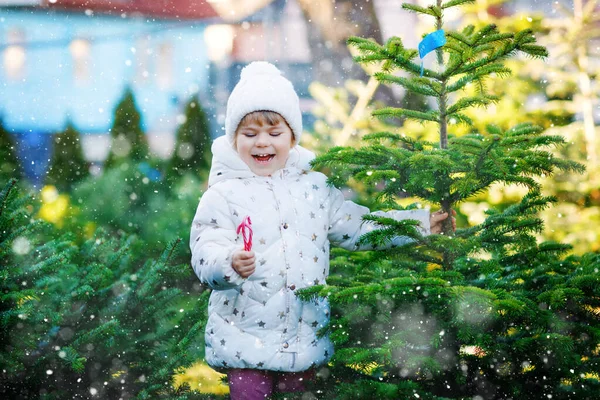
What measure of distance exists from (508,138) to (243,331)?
1.26 m

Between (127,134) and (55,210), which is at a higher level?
(127,134)

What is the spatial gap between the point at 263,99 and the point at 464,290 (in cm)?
108

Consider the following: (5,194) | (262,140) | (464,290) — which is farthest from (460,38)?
(5,194)

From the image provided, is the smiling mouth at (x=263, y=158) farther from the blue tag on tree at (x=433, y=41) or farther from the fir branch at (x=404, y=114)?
the blue tag on tree at (x=433, y=41)

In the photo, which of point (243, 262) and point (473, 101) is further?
point (473, 101)

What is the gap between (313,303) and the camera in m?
2.51

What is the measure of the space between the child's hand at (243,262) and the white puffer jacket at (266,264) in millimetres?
97

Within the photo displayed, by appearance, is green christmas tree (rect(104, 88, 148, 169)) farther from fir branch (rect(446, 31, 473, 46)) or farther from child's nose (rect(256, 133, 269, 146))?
fir branch (rect(446, 31, 473, 46))

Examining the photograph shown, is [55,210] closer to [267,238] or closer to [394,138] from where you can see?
[267,238]

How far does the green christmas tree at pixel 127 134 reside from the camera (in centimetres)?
591

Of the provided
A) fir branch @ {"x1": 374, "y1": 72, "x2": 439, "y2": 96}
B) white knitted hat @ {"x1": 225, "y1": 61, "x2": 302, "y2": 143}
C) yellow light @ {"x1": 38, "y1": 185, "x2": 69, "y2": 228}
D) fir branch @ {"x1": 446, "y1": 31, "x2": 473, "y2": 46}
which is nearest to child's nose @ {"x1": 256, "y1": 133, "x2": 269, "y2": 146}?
white knitted hat @ {"x1": 225, "y1": 61, "x2": 302, "y2": 143}

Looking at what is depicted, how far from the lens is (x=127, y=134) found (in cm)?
634

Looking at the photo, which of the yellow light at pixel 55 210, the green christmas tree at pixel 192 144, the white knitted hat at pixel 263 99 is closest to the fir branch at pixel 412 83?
the white knitted hat at pixel 263 99

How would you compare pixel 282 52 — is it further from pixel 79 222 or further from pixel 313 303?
pixel 313 303
